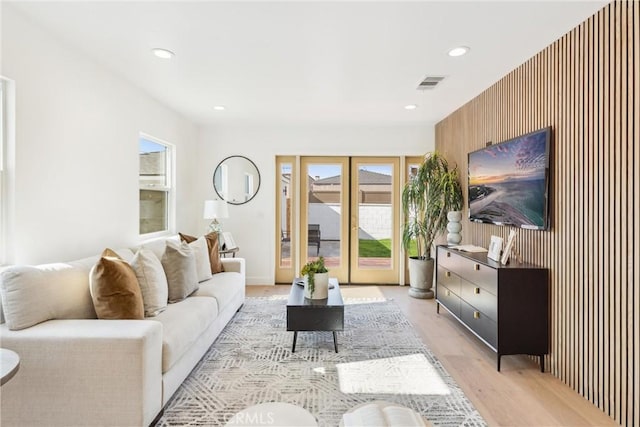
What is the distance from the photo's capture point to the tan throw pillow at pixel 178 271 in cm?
299

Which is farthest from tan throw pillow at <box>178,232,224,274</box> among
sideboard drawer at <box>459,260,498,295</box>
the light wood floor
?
sideboard drawer at <box>459,260,498,295</box>

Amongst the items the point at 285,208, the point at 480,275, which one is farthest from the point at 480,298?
the point at 285,208

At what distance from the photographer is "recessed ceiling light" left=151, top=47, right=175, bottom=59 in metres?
2.71

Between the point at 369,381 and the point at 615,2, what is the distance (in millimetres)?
2870

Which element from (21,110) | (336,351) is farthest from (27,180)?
(336,351)

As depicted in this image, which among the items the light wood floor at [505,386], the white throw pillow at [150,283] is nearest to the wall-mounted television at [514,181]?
the light wood floor at [505,386]

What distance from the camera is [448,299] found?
373 centimetres

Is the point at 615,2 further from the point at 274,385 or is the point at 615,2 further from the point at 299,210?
the point at 299,210

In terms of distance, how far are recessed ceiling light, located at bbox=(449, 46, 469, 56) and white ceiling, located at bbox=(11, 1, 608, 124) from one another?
0.05 m

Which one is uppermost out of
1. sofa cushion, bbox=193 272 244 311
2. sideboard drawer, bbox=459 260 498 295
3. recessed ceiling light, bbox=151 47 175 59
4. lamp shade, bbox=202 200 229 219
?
recessed ceiling light, bbox=151 47 175 59

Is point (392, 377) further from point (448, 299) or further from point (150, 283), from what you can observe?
point (150, 283)

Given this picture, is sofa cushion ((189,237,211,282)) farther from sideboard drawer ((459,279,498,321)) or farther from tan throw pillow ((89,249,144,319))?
sideboard drawer ((459,279,498,321))

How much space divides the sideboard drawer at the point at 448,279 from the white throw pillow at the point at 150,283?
2.71 metres

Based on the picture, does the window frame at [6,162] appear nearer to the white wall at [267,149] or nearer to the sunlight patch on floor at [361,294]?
the white wall at [267,149]
